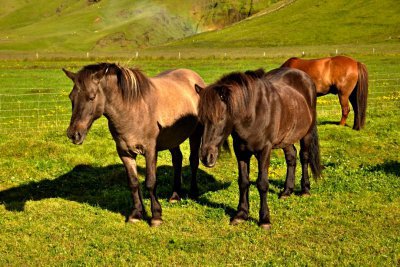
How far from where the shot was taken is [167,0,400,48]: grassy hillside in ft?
306

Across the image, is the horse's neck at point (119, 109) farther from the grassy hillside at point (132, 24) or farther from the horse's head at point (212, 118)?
the grassy hillside at point (132, 24)

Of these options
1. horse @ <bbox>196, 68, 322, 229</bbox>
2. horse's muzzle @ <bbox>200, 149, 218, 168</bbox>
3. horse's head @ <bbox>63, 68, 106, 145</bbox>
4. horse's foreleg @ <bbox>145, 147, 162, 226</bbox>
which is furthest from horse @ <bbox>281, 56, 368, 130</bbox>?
horse's head @ <bbox>63, 68, 106, 145</bbox>

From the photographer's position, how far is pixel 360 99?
617 inches

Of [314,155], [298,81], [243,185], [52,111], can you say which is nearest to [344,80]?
[314,155]

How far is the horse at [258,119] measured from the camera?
7.04 meters

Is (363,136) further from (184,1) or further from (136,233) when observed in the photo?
(184,1)

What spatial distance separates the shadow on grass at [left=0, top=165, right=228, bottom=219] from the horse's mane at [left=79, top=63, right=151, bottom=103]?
2.42 metres

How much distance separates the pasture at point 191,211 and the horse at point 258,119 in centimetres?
64

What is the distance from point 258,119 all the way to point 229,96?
79cm

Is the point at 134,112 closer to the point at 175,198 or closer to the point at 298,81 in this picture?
the point at 175,198

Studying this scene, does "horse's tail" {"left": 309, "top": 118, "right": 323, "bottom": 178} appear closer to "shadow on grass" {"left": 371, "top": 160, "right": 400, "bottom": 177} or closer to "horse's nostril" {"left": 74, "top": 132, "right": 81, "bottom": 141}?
"shadow on grass" {"left": 371, "top": 160, "right": 400, "bottom": 177}

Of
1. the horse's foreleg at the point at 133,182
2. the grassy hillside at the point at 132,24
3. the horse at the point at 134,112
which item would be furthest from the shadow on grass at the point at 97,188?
the grassy hillside at the point at 132,24

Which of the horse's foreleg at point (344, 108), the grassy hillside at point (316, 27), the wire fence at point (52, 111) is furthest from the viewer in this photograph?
the grassy hillside at point (316, 27)

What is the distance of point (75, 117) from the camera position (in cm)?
711
